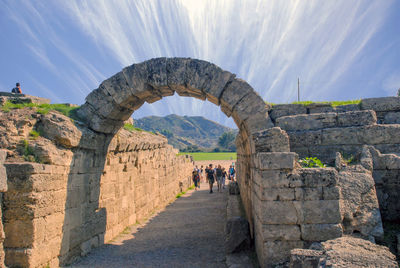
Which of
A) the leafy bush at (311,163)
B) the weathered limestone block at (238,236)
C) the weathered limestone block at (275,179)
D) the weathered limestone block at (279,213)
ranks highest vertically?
the leafy bush at (311,163)

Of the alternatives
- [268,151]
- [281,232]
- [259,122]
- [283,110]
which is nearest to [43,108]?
[259,122]

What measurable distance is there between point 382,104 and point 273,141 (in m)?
3.37

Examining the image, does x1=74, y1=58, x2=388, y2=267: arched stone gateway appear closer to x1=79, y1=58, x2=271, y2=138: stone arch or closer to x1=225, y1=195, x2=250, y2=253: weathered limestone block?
x1=79, y1=58, x2=271, y2=138: stone arch

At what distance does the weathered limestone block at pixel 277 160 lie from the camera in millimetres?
4801

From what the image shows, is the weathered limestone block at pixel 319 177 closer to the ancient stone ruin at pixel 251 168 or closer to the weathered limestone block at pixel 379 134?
the ancient stone ruin at pixel 251 168

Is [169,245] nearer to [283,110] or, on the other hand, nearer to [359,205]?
[283,110]

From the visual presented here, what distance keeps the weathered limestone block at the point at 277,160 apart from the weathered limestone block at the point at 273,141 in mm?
315

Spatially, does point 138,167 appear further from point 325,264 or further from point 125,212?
point 325,264

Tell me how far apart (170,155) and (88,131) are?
936 cm

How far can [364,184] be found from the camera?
5.01 meters

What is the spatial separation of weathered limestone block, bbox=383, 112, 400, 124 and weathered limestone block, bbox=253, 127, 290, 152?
9.97ft

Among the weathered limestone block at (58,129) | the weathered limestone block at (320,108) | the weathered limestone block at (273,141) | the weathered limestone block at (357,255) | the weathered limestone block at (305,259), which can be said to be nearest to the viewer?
the weathered limestone block at (357,255)

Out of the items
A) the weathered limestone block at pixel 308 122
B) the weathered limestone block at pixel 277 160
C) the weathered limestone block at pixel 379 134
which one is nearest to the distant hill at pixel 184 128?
the weathered limestone block at pixel 308 122

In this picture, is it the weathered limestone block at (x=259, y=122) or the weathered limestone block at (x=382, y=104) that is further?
the weathered limestone block at (x=382, y=104)
